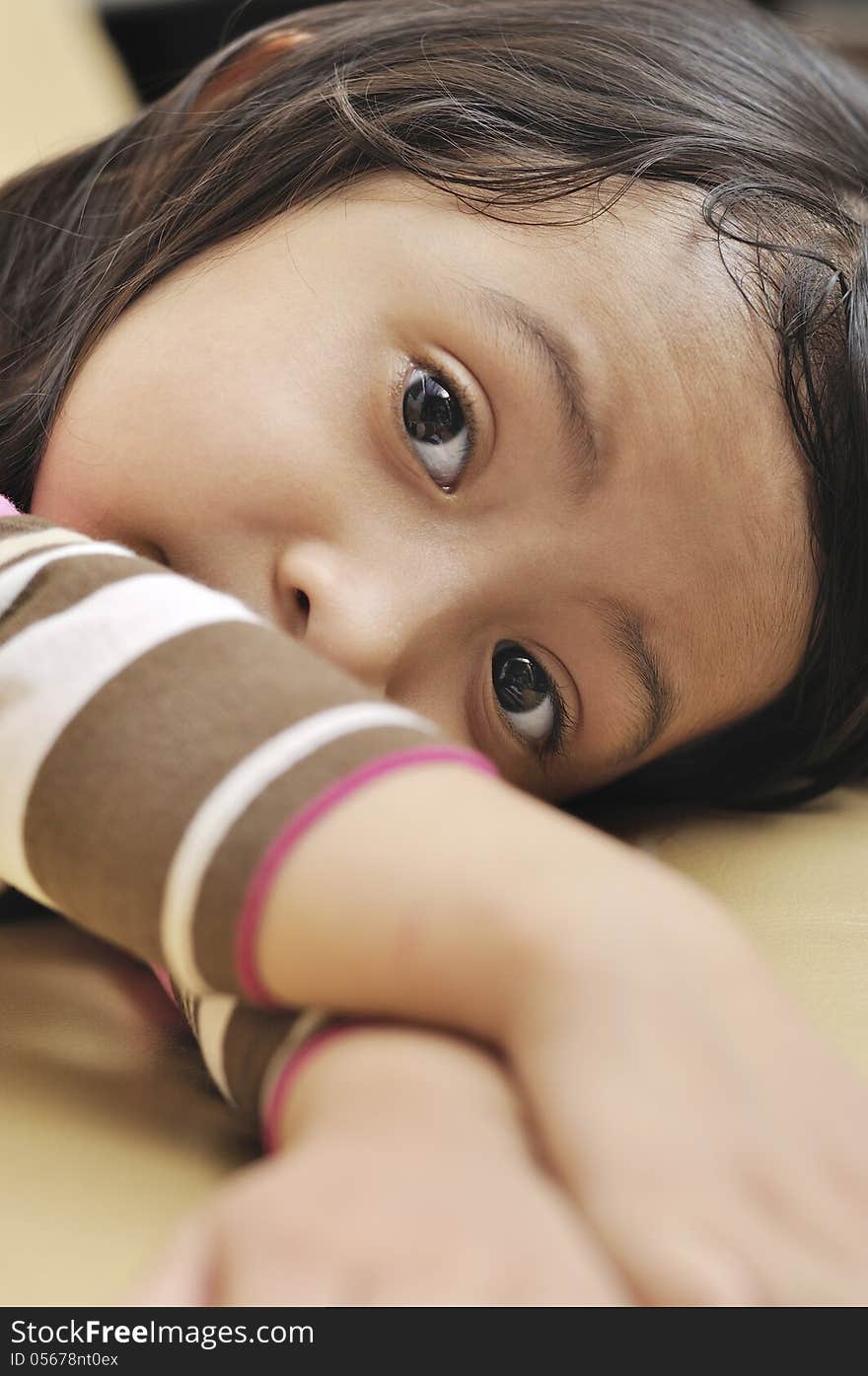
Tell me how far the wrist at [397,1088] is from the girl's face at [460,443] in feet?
0.97

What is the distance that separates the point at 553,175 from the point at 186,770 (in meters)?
0.50

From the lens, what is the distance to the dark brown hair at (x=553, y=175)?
70 cm

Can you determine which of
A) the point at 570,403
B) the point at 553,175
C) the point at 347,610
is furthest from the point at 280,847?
the point at 553,175

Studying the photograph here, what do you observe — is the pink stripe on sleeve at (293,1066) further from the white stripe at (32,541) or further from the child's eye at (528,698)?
the child's eye at (528,698)

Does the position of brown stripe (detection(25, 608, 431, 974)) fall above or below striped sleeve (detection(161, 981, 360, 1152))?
above

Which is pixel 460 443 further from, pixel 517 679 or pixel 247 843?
pixel 247 843

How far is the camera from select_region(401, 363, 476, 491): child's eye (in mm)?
664

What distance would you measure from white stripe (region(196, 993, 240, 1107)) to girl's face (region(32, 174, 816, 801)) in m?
0.24

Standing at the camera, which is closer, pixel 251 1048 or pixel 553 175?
pixel 251 1048

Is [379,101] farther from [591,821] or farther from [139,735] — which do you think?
[139,735]

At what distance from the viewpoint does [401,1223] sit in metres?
0.26

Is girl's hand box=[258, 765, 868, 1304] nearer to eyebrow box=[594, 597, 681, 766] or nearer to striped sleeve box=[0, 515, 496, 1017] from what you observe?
striped sleeve box=[0, 515, 496, 1017]

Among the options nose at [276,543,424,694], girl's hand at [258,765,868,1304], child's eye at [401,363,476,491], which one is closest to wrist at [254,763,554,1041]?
girl's hand at [258,765,868,1304]

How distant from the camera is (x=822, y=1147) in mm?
299
